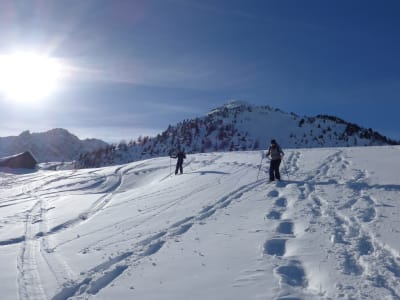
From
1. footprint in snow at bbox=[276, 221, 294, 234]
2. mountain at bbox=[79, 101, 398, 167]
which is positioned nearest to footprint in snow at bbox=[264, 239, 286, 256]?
footprint in snow at bbox=[276, 221, 294, 234]

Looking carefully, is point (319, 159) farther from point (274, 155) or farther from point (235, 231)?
point (235, 231)

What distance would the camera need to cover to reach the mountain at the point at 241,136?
4375 inches

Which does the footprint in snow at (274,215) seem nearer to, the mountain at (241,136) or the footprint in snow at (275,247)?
the footprint in snow at (275,247)

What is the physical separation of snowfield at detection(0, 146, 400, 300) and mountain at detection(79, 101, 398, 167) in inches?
3702

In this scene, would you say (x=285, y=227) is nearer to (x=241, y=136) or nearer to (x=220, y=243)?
(x=220, y=243)

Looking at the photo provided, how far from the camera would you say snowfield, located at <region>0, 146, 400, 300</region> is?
23.2 ft

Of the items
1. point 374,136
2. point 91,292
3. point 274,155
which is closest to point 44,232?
point 91,292

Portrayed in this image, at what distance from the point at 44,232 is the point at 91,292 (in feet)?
22.3

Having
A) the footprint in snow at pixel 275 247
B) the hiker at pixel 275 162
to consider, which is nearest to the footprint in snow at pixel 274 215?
the footprint in snow at pixel 275 247

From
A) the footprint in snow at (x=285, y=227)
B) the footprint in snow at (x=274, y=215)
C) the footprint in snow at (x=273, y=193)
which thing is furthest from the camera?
the footprint in snow at (x=273, y=193)

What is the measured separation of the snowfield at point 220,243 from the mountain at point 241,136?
308ft

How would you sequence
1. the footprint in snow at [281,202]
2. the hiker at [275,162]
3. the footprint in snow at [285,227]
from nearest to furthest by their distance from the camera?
the footprint in snow at [285,227], the footprint in snow at [281,202], the hiker at [275,162]

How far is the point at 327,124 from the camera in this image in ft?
398

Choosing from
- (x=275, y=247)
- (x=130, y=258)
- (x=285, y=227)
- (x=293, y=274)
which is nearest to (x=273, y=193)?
(x=285, y=227)
